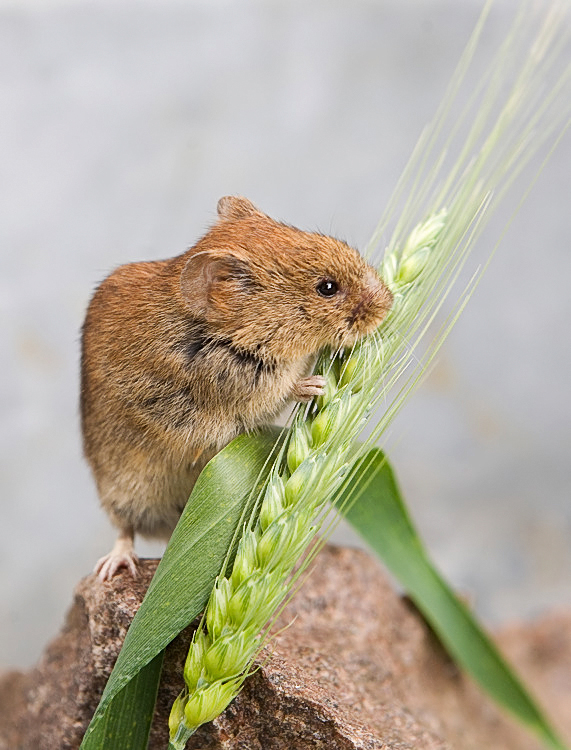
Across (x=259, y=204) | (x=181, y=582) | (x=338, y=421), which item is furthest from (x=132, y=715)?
(x=259, y=204)

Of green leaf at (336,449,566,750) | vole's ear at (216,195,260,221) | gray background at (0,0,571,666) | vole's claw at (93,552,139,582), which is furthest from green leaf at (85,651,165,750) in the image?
gray background at (0,0,571,666)

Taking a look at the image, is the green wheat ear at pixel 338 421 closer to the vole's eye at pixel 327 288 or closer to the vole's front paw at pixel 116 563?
the vole's eye at pixel 327 288

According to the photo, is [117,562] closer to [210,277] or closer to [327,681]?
[327,681]

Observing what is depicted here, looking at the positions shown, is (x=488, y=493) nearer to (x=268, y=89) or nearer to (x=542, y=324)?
(x=542, y=324)

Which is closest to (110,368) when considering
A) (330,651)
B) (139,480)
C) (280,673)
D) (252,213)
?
(139,480)

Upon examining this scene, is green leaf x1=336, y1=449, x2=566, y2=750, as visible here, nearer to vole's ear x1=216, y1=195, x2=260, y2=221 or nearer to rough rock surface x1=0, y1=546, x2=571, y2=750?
rough rock surface x1=0, y1=546, x2=571, y2=750
